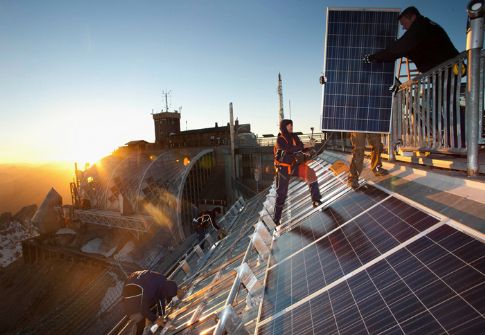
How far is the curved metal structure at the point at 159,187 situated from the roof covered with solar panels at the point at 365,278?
2065 centimetres

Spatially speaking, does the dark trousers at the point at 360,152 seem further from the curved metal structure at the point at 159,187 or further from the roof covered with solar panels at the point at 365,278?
the curved metal structure at the point at 159,187

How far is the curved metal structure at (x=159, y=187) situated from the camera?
25.8 m

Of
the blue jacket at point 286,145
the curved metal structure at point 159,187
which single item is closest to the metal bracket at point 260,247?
the blue jacket at point 286,145

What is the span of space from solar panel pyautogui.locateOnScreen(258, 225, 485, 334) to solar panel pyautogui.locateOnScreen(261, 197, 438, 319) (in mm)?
237

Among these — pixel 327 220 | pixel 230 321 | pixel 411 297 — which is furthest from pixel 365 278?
pixel 327 220

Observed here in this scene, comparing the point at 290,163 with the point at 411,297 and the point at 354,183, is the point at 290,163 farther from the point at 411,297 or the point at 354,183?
the point at 411,297

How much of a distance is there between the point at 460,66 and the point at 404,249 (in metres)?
3.18

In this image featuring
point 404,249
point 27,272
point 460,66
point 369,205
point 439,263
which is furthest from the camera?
point 27,272

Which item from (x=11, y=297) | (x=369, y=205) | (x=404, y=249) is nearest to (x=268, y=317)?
(x=404, y=249)

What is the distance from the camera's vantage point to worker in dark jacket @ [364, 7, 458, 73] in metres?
5.04

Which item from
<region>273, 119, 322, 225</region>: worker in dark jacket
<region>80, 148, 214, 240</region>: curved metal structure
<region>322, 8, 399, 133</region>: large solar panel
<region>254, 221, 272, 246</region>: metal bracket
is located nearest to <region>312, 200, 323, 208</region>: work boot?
<region>273, 119, 322, 225</region>: worker in dark jacket

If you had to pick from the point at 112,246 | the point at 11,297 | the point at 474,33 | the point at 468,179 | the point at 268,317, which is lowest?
the point at 11,297

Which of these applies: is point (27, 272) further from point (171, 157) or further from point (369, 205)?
point (369, 205)

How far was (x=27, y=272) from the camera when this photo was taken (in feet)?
96.6
